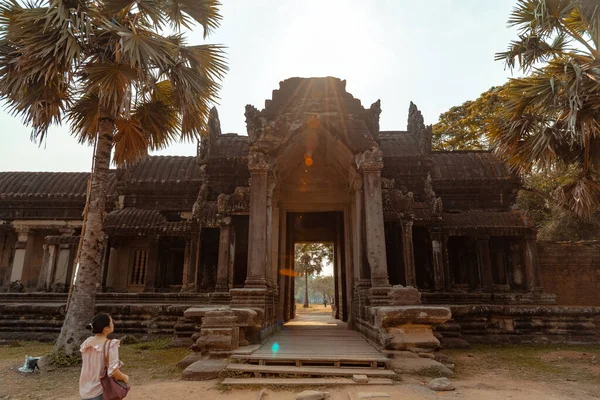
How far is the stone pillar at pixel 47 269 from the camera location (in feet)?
51.3

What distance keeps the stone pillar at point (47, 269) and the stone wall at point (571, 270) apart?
19.6 m

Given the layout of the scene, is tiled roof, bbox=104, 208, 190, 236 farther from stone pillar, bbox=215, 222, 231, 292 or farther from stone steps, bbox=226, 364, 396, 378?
stone steps, bbox=226, 364, 396, 378

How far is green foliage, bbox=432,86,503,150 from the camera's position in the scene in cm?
2120

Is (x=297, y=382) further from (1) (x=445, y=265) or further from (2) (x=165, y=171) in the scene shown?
(2) (x=165, y=171)

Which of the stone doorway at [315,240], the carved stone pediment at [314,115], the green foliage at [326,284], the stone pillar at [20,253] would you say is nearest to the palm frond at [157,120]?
the carved stone pediment at [314,115]

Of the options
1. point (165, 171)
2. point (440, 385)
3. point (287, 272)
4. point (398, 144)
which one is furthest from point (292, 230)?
point (440, 385)

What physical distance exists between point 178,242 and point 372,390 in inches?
489

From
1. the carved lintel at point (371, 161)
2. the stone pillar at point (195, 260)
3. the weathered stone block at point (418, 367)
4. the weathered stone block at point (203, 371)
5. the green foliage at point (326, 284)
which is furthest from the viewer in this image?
the green foliage at point (326, 284)

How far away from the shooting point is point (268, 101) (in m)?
9.03

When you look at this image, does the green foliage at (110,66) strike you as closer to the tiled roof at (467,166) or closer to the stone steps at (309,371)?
the stone steps at (309,371)

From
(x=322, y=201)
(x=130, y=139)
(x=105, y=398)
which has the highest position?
(x=130, y=139)

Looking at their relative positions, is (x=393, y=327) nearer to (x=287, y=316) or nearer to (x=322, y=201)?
(x=322, y=201)

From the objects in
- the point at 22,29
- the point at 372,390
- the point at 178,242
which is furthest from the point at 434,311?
the point at 178,242

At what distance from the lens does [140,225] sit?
46.6 ft
